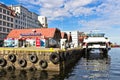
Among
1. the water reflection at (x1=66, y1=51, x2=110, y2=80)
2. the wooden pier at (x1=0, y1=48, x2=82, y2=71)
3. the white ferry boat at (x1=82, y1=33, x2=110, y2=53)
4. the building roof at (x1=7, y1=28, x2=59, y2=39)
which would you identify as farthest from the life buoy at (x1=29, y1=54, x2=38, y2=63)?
the white ferry boat at (x1=82, y1=33, x2=110, y2=53)

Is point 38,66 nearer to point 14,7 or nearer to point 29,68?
point 29,68

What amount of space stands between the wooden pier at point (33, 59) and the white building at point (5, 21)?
77268mm

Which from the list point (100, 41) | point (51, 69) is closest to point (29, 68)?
point (51, 69)

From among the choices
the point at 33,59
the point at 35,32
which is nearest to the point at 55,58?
the point at 33,59

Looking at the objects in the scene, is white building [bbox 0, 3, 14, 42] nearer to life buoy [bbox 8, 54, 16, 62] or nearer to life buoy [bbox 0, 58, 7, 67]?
life buoy [bbox 0, 58, 7, 67]

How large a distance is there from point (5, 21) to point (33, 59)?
3543 inches

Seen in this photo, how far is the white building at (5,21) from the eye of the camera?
120800 millimetres

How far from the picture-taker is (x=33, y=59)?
4072 centimetres

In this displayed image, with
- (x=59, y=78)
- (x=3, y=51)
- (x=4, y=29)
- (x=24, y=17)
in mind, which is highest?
(x=24, y=17)

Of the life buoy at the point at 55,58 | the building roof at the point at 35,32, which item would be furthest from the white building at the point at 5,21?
the life buoy at the point at 55,58

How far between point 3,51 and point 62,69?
458 inches

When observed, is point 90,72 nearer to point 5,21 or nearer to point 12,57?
point 12,57

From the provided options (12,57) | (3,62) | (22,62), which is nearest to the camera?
(22,62)

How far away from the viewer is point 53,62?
3888cm
